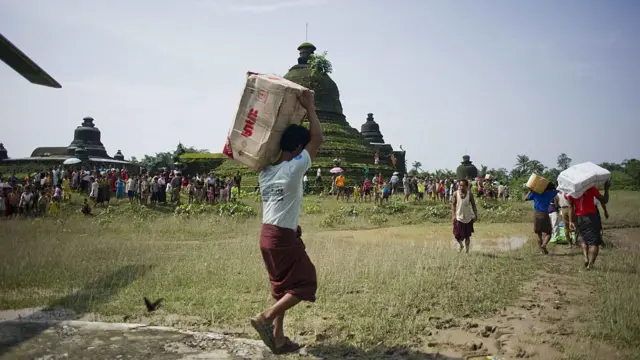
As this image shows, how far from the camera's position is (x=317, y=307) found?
4715mm

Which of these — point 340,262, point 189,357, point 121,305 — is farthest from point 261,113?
point 340,262

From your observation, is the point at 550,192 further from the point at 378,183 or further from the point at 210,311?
the point at 378,183

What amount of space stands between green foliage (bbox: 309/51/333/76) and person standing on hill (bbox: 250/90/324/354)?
31917mm

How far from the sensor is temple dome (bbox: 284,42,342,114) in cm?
3431

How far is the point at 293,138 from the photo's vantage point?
345 centimetres

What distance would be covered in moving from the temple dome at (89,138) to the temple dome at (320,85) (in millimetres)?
23294

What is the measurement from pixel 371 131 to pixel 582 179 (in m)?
40.1

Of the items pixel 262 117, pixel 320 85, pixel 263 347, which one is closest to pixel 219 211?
pixel 263 347

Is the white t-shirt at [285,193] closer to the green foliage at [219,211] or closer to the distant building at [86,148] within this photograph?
the green foliage at [219,211]

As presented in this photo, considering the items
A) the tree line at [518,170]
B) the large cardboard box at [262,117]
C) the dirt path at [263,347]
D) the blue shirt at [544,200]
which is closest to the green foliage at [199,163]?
the tree line at [518,170]

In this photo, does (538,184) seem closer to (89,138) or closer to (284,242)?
(284,242)

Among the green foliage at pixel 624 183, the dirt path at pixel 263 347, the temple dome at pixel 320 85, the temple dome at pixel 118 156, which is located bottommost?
the dirt path at pixel 263 347

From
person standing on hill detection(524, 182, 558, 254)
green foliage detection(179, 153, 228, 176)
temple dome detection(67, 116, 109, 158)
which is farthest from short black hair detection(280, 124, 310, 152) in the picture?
temple dome detection(67, 116, 109, 158)

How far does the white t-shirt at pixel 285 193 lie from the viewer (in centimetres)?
335
